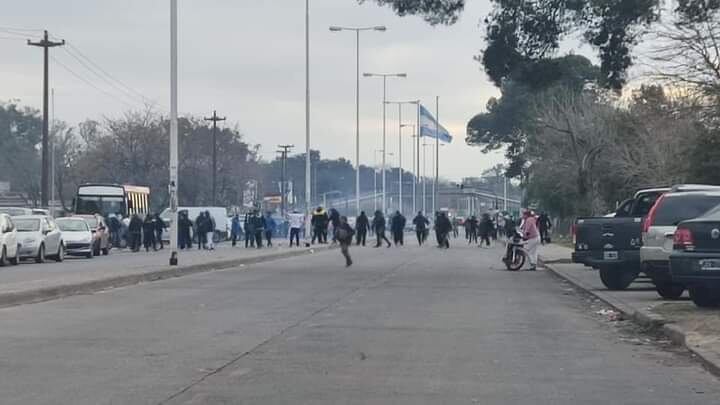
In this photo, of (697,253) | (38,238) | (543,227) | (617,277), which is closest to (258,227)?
(543,227)

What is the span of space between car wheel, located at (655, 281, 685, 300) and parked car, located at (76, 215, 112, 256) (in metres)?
28.0

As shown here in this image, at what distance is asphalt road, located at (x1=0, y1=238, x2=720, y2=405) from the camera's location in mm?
10578

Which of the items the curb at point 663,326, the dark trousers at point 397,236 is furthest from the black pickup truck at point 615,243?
the dark trousers at point 397,236

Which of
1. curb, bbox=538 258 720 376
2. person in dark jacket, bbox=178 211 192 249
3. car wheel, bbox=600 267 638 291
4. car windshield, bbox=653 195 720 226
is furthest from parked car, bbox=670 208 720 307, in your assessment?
person in dark jacket, bbox=178 211 192 249

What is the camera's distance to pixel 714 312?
1728cm

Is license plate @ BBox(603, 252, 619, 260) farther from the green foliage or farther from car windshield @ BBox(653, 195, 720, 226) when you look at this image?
the green foliage

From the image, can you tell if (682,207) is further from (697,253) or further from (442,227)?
(442,227)

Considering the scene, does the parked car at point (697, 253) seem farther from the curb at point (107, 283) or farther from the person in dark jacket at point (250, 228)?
the person in dark jacket at point (250, 228)

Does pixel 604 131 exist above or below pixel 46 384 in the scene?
above

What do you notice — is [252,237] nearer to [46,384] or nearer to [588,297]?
[588,297]

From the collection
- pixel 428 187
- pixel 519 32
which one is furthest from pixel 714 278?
pixel 428 187

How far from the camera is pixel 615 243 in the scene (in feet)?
76.5

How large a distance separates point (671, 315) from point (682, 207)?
140 inches

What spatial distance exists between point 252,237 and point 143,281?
24.4 meters
